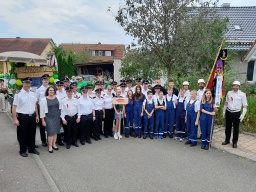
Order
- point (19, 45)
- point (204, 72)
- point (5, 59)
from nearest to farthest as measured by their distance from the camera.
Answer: point (5, 59) < point (204, 72) < point (19, 45)

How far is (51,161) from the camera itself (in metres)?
5.97

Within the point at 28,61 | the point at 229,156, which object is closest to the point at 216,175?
the point at 229,156

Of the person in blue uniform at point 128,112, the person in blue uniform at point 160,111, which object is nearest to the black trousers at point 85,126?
the person in blue uniform at point 128,112

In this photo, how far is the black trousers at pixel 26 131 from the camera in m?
6.06

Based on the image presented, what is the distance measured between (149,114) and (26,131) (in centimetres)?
368

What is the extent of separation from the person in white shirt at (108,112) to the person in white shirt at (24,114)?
7.57 feet

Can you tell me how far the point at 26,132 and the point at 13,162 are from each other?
0.78m

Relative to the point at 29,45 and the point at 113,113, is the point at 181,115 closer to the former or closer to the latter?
the point at 113,113

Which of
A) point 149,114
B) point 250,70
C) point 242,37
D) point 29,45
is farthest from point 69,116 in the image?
point 29,45

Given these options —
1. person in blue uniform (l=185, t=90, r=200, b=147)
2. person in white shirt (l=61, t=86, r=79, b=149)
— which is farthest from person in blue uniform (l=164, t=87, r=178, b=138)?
person in white shirt (l=61, t=86, r=79, b=149)

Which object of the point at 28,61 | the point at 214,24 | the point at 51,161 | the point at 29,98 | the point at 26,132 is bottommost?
the point at 51,161

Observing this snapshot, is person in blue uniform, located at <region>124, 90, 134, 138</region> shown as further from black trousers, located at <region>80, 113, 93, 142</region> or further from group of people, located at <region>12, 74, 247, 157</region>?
black trousers, located at <region>80, 113, 93, 142</region>

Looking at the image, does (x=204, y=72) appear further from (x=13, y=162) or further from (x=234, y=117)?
(x=13, y=162)

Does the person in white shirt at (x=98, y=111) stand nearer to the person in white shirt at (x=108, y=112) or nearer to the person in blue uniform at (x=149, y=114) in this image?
the person in white shirt at (x=108, y=112)
